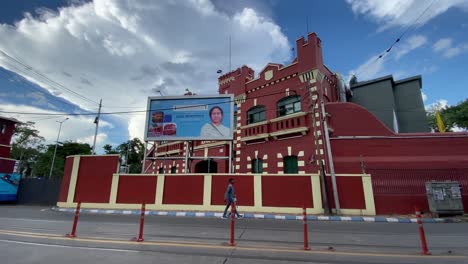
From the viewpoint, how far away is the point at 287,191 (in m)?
14.3

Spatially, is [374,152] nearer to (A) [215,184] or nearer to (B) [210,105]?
(A) [215,184]

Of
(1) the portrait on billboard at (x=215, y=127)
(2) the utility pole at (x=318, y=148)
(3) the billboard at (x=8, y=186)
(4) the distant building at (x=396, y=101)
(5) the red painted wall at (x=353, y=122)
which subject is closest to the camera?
(2) the utility pole at (x=318, y=148)

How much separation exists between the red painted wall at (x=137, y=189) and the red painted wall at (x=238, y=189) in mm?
4041

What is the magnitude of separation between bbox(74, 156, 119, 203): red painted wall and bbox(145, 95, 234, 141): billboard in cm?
317

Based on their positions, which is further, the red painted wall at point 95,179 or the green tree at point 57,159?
the green tree at point 57,159

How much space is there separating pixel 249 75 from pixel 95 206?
15729 mm

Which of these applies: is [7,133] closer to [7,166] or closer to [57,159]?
[7,166]

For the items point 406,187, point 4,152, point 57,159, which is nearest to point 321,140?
point 406,187

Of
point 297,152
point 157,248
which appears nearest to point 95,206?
point 157,248

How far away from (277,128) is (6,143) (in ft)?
110

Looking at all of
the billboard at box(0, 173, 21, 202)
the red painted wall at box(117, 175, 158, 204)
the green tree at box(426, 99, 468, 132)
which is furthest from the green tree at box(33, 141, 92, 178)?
the green tree at box(426, 99, 468, 132)

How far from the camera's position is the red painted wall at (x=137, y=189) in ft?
51.9

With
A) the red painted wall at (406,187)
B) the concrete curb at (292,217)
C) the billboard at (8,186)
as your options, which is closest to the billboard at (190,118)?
the concrete curb at (292,217)

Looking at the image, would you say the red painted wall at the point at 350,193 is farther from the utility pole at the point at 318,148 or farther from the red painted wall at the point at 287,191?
the red painted wall at the point at 287,191
